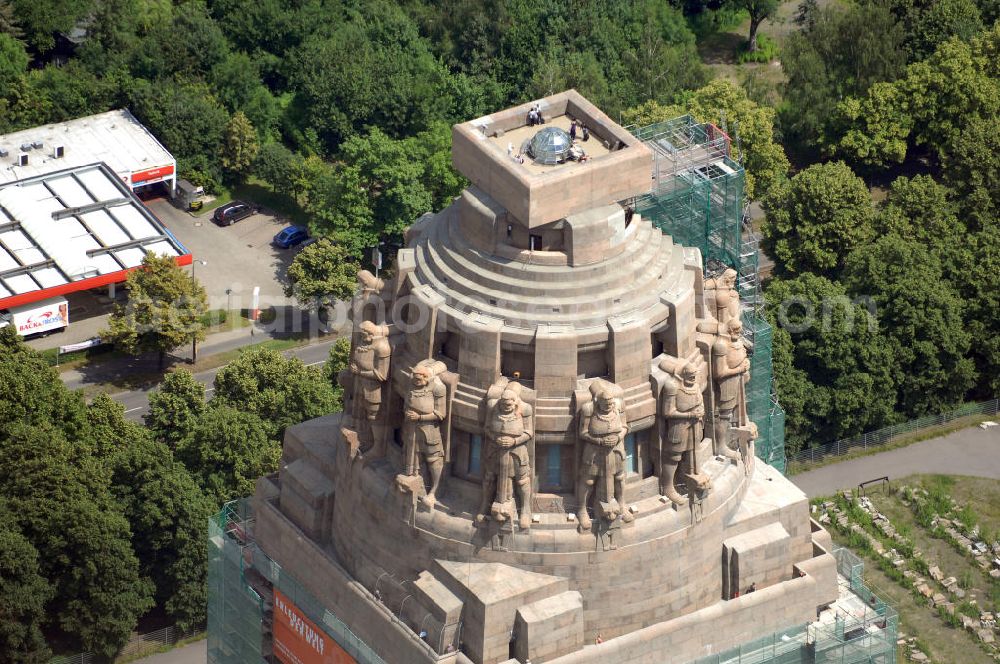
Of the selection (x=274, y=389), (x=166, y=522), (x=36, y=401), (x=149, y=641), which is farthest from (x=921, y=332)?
(x=36, y=401)

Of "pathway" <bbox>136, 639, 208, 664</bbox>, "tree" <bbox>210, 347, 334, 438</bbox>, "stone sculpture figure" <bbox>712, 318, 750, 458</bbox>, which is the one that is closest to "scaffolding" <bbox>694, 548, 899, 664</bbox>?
"stone sculpture figure" <bbox>712, 318, 750, 458</bbox>

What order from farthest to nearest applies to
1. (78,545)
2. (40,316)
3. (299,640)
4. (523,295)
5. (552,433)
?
(40,316)
(78,545)
(299,640)
(552,433)
(523,295)

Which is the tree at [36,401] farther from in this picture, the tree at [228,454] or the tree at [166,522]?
the tree at [228,454]

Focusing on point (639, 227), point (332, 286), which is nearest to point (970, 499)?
point (332, 286)

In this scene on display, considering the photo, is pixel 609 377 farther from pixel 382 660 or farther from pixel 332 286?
pixel 332 286

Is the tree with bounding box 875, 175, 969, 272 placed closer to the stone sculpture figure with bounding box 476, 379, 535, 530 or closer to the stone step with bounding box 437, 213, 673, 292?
the stone step with bounding box 437, 213, 673, 292

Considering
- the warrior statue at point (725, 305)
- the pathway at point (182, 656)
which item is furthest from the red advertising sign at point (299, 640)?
the pathway at point (182, 656)

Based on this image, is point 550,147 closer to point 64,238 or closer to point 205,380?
point 205,380
